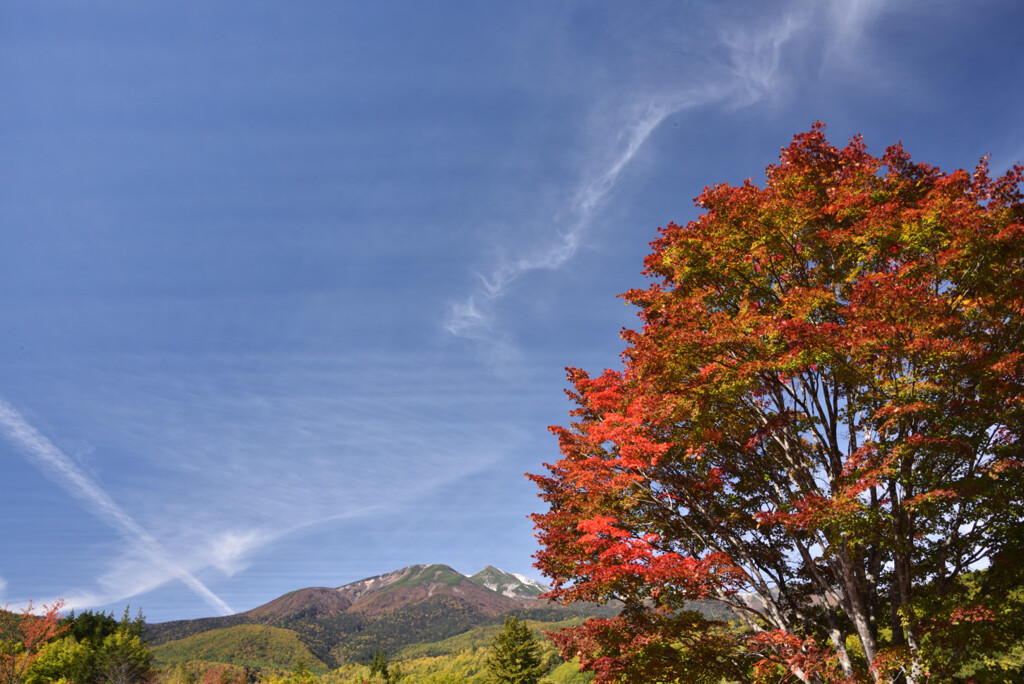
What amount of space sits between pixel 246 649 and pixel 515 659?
165 meters

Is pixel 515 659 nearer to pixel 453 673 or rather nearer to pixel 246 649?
pixel 453 673

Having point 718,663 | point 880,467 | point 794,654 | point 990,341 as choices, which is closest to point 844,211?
point 990,341

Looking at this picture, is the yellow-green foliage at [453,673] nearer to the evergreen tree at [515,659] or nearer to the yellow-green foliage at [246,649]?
the evergreen tree at [515,659]

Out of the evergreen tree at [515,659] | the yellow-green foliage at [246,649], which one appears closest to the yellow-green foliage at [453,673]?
the evergreen tree at [515,659]

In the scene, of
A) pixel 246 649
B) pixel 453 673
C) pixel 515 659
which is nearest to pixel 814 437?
pixel 515 659

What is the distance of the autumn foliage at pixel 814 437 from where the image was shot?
7910 millimetres

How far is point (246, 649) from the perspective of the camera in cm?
16100

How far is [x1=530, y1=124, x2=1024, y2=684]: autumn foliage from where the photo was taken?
7910 millimetres

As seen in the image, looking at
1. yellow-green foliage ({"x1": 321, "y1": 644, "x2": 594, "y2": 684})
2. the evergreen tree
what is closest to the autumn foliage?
yellow-green foliage ({"x1": 321, "y1": 644, "x2": 594, "y2": 684})

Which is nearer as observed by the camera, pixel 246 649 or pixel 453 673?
pixel 453 673

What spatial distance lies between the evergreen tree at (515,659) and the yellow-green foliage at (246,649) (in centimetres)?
13336

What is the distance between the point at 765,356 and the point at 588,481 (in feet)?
13.0

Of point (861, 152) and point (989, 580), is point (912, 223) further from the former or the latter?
point (989, 580)

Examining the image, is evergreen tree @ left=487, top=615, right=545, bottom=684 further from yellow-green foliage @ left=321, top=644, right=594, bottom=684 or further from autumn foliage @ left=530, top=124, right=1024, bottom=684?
autumn foliage @ left=530, top=124, right=1024, bottom=684
